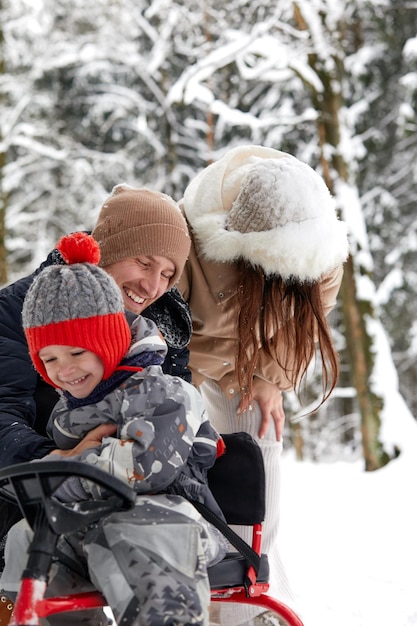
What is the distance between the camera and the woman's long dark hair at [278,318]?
2.99m

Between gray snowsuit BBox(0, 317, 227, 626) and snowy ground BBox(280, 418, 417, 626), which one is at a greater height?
gray snowsuit BBox(0, 317, 227, 626)

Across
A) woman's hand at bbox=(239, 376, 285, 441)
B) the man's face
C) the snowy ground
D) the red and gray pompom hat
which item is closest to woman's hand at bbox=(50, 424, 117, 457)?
the red and gray pompom hat

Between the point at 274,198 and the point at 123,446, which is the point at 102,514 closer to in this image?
the point at 123,446

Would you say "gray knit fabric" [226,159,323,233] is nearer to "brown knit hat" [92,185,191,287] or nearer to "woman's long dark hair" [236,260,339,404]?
"woman's long dark hair" [236,260,339,404]

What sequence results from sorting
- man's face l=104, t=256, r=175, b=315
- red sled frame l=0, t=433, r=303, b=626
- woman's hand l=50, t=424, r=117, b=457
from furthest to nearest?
man's face l=104, t=256, r=175, b=315 < woman's hand l=50, t=424, r=117, b=457 < red sled frame l=0, t=433, r=303, b=626

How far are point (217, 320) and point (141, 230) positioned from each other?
0.73 meters

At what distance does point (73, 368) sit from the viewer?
1829 mm

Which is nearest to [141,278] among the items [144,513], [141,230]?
[141,230]

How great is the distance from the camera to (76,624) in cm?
196

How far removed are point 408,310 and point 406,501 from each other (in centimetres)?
880

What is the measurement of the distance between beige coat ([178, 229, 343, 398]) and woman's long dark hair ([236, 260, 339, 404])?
10 cm

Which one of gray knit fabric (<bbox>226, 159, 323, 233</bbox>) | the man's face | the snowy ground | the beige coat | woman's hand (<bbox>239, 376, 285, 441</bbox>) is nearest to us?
the man's face

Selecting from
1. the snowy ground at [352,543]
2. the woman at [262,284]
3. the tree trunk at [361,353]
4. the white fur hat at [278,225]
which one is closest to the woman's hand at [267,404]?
the woman at [262,284]

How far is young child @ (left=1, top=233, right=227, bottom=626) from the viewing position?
1615mm
